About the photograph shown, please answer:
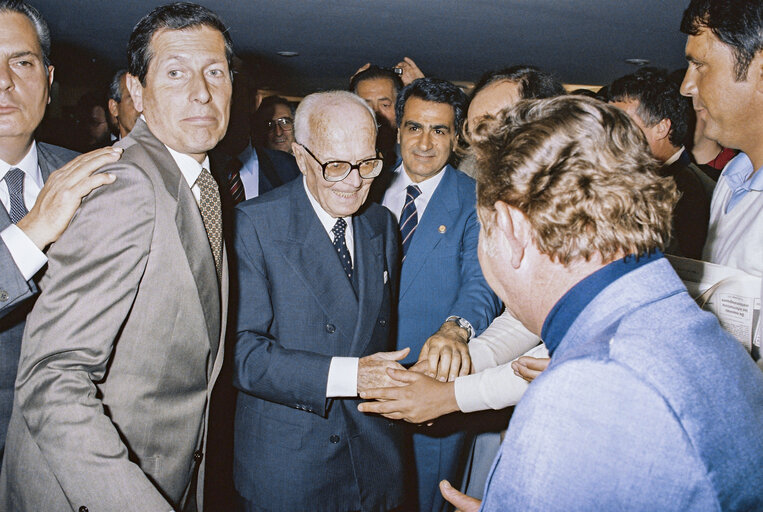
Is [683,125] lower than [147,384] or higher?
higher

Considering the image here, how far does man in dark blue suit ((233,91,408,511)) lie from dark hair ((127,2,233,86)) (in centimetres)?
49

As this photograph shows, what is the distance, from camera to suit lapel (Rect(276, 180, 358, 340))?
5.77 feet

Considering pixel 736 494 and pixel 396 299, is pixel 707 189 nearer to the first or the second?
pixel 396 299

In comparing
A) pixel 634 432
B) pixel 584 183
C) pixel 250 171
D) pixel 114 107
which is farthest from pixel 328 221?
pixel 114 107

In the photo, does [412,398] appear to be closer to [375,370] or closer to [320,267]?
[375,370]

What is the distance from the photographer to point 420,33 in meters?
7.12

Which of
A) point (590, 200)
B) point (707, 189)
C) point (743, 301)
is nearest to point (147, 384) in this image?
point (590, 200)

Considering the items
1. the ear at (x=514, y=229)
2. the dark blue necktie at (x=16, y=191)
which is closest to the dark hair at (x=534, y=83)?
the ear at (x=514, y=229)

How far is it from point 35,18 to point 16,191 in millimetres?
645

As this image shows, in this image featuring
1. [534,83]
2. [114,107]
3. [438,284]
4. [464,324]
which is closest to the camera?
[464,324]

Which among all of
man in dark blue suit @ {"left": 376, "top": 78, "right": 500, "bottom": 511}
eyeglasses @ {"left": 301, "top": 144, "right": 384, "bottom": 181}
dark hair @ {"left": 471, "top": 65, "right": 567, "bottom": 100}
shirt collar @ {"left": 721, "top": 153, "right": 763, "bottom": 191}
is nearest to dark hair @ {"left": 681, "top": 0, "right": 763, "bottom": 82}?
shirt collar @ {"left": 721, "top": 153, "right": 763, "bottom": 191}

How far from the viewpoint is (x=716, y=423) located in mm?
777

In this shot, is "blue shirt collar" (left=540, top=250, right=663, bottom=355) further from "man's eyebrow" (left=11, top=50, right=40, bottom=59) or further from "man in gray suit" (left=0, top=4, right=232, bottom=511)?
"man's eyebrow" (left=11, top=50, right=40, bottom=59)

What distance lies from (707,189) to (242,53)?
758 cm
